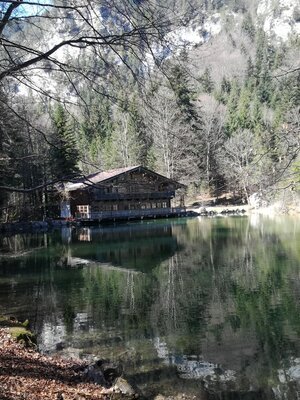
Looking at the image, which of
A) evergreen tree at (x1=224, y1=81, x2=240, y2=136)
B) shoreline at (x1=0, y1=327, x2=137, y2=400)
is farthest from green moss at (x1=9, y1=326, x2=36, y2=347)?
evergreen tree at (x1=224, y1=81, x2=240, y2=136)

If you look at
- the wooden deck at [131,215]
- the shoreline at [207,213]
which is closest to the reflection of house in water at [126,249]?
the shoreline at [207,213]

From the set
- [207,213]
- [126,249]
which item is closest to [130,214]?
[207,213]

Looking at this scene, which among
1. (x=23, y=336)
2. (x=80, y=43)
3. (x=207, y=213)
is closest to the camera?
(x=80, y=43)

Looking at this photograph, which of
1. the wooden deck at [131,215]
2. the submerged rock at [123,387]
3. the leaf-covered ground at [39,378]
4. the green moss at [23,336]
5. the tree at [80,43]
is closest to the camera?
the tree at [80,43]

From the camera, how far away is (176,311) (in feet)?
35.3

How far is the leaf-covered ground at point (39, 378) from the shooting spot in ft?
15.5

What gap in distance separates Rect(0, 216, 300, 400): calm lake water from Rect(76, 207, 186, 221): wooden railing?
21.1 metres

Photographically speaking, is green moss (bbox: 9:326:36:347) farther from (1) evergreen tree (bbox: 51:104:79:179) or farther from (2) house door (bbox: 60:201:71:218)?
(2) house door (bbox: 60:201:71:218)

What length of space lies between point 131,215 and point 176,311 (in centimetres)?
3509

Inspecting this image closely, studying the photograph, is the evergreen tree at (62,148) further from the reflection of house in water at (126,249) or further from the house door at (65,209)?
the house door at (65,209)

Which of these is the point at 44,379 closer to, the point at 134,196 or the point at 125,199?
the point at 125,199

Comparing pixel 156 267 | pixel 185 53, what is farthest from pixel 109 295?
pixel 185 53

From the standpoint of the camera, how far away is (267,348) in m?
7.95

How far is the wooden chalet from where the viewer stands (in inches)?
1718
